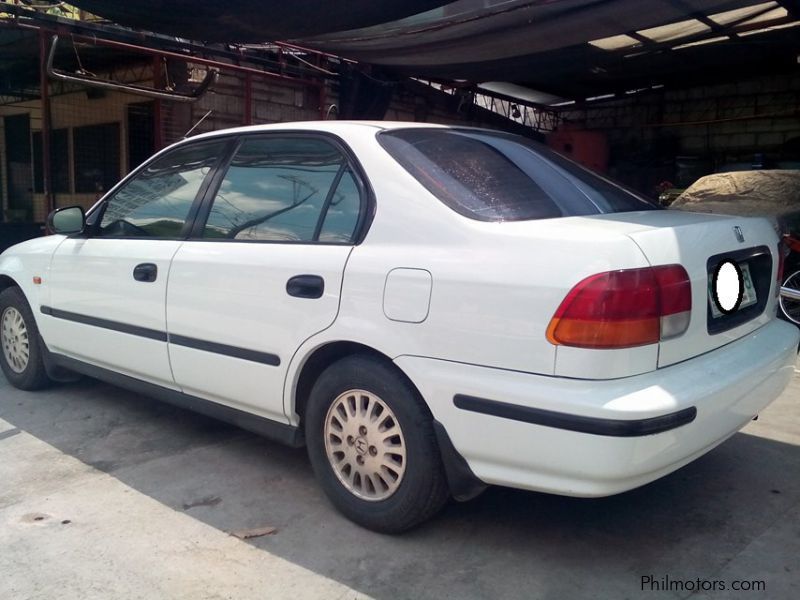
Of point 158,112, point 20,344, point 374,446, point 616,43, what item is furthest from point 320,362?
point 616,43

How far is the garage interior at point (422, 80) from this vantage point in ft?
23.7

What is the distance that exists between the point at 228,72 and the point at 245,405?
264 inches

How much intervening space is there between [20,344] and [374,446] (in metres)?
3.14

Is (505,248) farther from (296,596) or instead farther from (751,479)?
(751,479)

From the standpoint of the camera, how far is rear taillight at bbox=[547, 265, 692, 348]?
94.6 inches

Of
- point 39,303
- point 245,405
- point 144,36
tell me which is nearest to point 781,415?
point 245,405

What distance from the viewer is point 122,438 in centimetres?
418

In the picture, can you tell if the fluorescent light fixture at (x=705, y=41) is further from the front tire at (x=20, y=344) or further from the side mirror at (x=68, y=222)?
the front tire at (x=20, y=344)

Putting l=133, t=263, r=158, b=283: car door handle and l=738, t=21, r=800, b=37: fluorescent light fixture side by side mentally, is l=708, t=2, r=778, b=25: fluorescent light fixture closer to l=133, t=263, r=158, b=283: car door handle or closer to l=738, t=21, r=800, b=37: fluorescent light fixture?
l=738, t=21, r=800, b=37: fluorescent light fixture

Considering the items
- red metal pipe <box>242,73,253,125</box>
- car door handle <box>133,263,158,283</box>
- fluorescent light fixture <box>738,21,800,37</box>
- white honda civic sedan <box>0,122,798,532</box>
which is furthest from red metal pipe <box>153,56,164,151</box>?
fluorescent light fixture <box>738,21,800,37</box>

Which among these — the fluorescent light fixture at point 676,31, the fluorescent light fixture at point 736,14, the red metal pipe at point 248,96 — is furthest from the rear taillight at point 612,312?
the red metal pipe at point 248,96

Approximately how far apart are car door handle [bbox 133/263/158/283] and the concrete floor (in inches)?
36.3

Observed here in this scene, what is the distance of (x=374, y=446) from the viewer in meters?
2.96

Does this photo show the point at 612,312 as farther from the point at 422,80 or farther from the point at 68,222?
the point at 422,80
